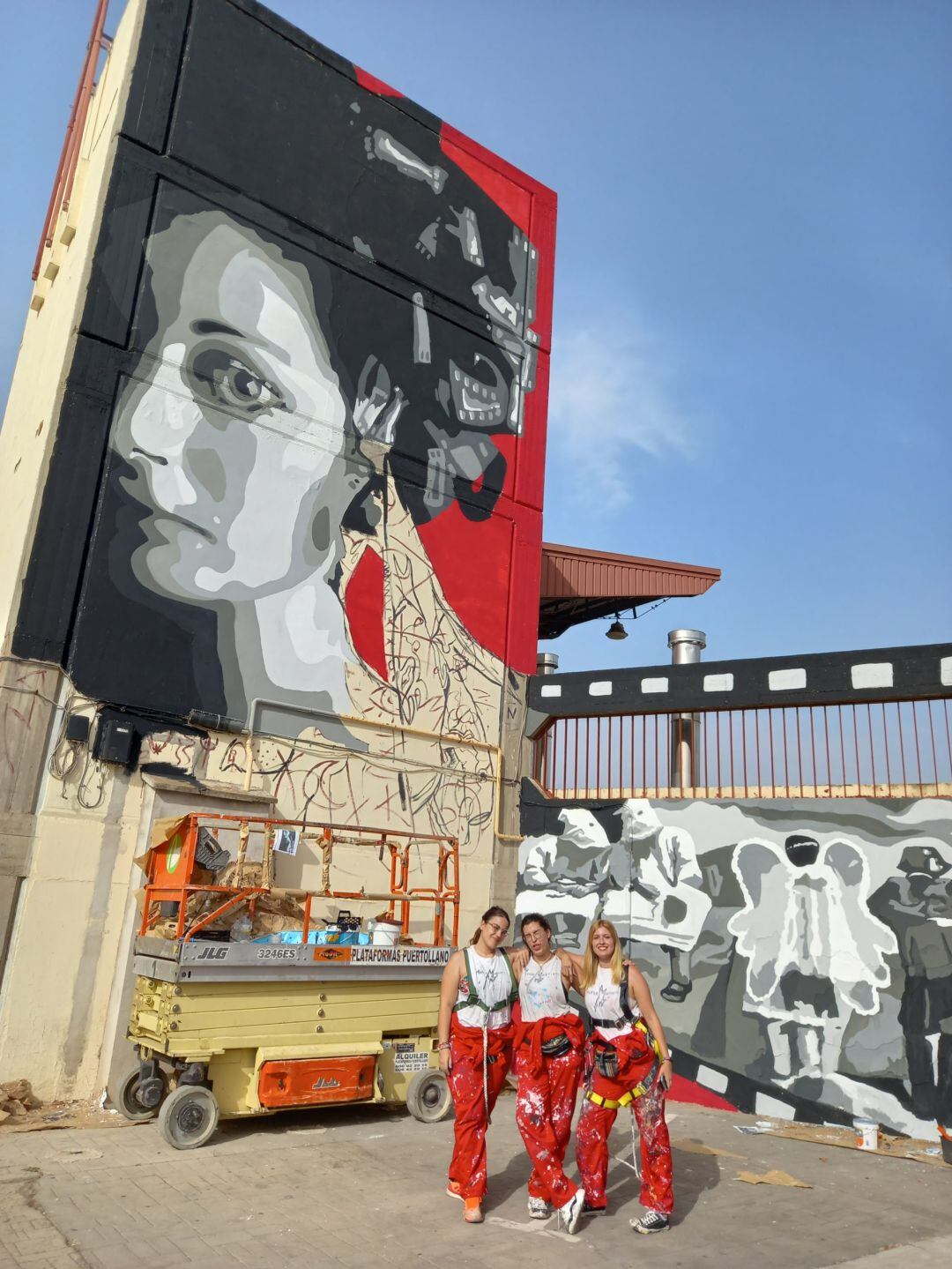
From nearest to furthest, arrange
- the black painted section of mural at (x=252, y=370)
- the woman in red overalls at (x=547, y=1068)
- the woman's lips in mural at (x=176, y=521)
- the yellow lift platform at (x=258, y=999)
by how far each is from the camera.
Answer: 1. the woman in red overalls at (x=547, y=1068)
2. the yellow lift platform at (x=258, y=999)
3. the black painted section of mural at (x=252, y=370)
4. the woman's lips in mural at (x=176, y=521)

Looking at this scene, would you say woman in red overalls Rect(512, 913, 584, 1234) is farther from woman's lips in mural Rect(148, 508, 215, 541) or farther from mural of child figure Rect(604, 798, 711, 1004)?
woman's lips in mural Rect(148, 508, 215, 541)

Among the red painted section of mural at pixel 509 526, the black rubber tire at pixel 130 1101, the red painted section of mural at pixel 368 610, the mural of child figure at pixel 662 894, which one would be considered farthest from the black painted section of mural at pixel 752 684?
the black rubber tire at pixel 130 1101

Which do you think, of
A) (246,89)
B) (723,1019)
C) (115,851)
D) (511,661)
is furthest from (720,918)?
(246,89)

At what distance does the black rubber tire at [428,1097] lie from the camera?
8711mm

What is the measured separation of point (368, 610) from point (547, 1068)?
22.6 ft

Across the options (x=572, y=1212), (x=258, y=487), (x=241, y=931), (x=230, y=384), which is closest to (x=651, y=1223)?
(x=572, y=1212)

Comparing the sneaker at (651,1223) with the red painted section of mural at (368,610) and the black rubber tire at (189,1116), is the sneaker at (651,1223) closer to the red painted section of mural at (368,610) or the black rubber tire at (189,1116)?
the black rubber tire at (189,1116)

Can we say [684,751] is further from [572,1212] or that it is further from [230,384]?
[230,384]

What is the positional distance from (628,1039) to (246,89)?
12.0m

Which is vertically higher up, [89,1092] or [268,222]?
[268,222]

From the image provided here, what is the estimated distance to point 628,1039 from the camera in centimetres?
612

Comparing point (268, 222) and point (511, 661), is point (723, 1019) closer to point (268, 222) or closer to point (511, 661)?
point (511, 661)

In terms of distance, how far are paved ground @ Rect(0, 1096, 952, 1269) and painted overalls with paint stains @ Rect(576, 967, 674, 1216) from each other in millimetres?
247

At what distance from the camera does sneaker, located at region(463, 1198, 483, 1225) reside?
5836mm
